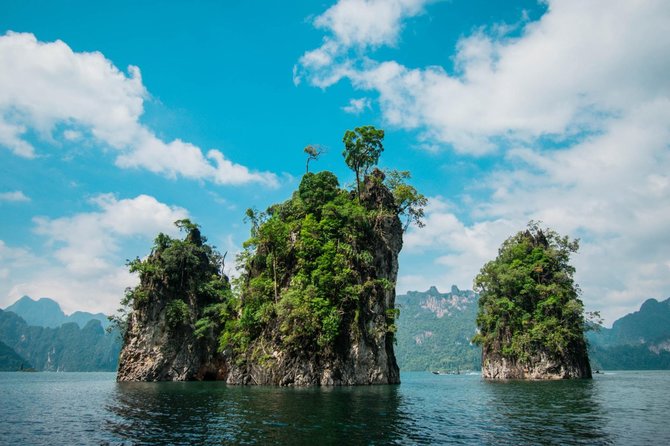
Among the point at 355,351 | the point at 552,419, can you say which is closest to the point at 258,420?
the point at 552,419

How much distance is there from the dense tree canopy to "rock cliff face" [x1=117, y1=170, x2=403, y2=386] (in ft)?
78.8

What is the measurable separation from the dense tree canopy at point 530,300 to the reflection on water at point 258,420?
1868 inches

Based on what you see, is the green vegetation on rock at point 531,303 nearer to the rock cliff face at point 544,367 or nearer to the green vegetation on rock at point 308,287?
the rock cliff face at point 544,367

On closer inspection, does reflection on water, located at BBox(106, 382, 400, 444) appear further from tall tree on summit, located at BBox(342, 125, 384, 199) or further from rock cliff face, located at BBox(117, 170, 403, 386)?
tall tree on summit, located at BBox(342, 125, 384, 199)

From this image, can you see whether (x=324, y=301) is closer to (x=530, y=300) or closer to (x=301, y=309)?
(x=301, y=309)

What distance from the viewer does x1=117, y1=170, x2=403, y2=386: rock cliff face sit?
48094 millimetres

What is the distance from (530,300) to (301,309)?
46.7 m

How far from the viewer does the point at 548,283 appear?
72.6 m

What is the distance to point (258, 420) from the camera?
2245 cm

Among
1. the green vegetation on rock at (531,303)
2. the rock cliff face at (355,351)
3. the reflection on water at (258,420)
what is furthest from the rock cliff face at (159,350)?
the green vegetation on rock at (531,303)

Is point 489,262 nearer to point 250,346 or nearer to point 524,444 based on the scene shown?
point 250,346

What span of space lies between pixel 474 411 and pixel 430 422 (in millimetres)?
6542

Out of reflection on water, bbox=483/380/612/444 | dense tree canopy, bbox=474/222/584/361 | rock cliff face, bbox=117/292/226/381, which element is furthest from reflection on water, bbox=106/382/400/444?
dense tree canopy, bbox=474/222/584/361

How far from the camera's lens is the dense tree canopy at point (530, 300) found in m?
68.0
